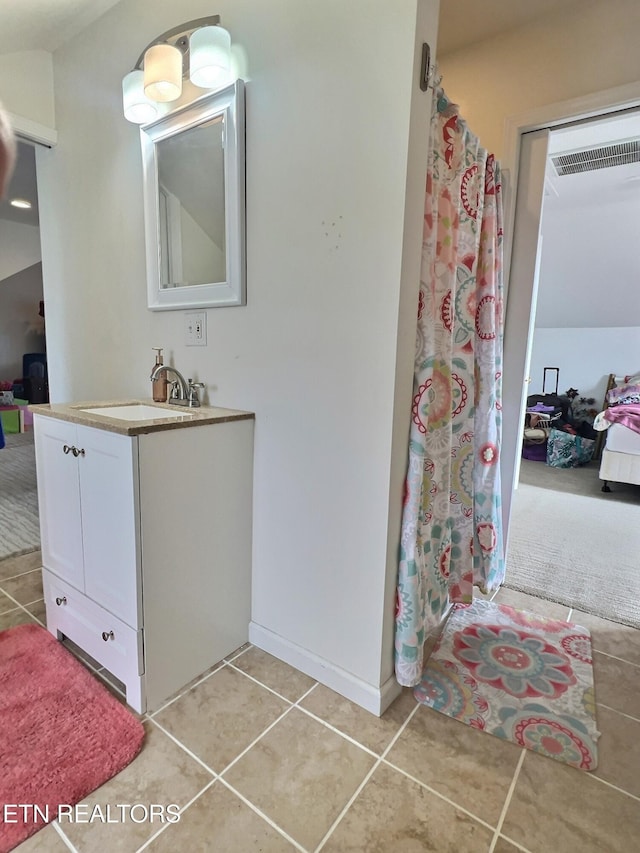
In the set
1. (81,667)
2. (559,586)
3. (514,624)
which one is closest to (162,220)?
(81,667)

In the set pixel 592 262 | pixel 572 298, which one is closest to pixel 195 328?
pixel 592 262

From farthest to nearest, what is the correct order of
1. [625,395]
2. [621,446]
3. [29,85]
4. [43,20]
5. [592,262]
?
[592,262] < [625,395] < [621,446] < [29,85] < [43,20]

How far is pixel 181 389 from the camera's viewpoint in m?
1.72

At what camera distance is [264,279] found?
4.75 feet

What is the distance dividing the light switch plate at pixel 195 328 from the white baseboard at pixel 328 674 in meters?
1.08

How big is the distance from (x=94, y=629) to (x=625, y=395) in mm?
4834

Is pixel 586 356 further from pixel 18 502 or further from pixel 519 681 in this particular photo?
pixel 18 502

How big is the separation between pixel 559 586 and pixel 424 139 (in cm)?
202

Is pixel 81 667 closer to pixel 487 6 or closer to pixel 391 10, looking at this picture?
pixel 391 10

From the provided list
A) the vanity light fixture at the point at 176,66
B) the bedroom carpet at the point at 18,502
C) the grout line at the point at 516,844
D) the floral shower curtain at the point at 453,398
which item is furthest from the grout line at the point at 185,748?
the vanity light fixture at the point at 176,66

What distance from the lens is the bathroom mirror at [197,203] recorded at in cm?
147

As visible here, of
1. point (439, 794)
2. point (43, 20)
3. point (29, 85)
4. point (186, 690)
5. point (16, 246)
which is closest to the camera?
point (439, 794)

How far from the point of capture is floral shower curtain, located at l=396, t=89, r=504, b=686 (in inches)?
50.6

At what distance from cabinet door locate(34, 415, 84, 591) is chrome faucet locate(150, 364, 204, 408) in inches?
15.9
